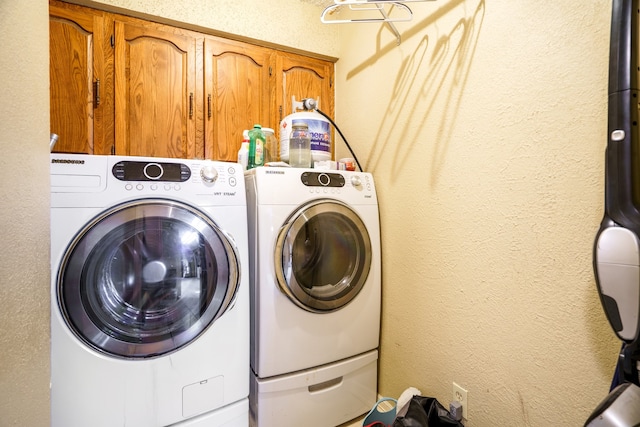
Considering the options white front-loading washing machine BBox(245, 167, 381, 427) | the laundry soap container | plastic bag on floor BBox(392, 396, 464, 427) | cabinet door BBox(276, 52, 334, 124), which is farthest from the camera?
cabinet door BBox(276, 52, 334, 124)

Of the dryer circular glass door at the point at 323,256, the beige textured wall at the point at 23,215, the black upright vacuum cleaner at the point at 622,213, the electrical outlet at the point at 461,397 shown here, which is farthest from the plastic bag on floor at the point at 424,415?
the beige textured wall at the point at 23,215

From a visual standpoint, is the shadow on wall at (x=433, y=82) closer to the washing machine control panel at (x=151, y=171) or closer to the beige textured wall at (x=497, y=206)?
the beige textured wall at (x=497, y=206)

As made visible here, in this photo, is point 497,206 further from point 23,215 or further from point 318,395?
point 23,215

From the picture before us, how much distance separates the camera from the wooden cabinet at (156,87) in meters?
1.45

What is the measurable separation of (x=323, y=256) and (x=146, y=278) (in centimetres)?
73

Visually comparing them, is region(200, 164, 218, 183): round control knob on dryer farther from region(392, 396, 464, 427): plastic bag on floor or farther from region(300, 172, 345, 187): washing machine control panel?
region(392, 396, 464, 427): plastic bag on floor

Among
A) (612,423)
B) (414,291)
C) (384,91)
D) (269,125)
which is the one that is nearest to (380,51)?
(384,91)

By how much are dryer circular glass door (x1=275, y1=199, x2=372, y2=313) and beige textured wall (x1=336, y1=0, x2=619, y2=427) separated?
211mm

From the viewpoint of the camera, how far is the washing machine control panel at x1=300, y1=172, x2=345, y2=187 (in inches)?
54.2

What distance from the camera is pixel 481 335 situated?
111 centimetres

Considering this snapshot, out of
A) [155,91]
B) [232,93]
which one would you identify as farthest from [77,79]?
[232,93]

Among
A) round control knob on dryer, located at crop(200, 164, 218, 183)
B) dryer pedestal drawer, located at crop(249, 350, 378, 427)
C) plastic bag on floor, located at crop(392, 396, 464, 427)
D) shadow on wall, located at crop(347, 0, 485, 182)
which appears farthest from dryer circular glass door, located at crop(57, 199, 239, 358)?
shadow on wall, located at crop(347, 0, 485, 182)

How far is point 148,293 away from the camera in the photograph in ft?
3.53

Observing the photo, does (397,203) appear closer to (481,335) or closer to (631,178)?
(481,335)
